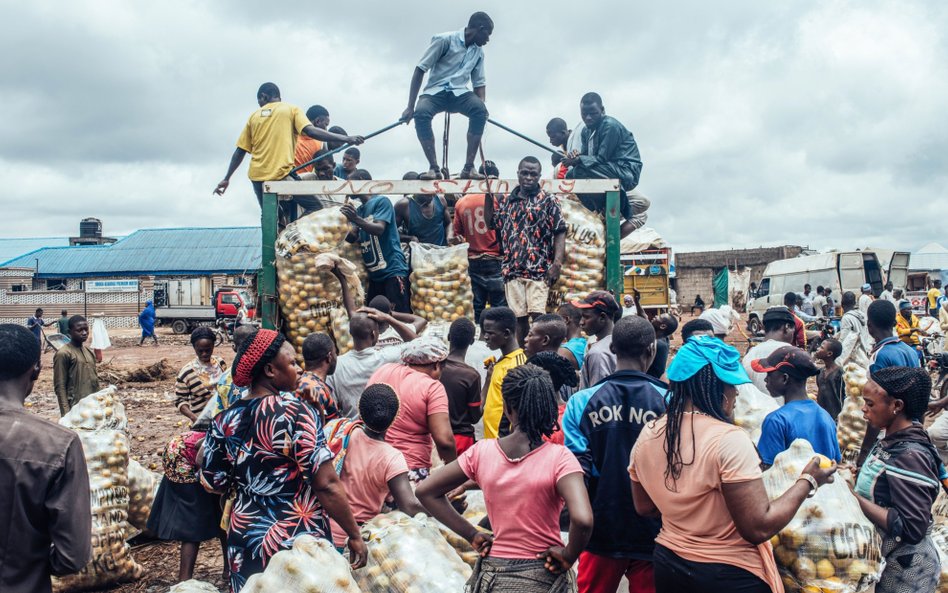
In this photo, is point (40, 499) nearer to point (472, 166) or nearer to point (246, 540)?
point (246, 540)

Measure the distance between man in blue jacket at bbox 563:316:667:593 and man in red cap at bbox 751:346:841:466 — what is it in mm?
977

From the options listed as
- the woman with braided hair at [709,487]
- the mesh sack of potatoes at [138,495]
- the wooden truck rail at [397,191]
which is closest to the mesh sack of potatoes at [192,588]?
the woman with braided hair at [709,487]

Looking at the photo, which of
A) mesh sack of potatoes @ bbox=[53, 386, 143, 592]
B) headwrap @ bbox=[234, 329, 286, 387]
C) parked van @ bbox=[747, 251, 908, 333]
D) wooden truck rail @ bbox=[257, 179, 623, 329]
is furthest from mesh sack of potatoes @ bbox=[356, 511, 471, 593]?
parked van @ bbox=[747, 251, 908, 333]

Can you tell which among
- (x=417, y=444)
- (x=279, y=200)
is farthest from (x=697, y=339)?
(x=279, y=200)

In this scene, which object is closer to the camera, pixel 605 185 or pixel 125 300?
pixel 605 185

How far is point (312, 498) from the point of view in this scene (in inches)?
103

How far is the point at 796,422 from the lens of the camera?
335 cm

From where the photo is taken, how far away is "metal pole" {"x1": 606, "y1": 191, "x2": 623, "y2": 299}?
5.64 metres

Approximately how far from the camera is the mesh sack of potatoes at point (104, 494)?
411 cm

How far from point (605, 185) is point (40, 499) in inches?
176

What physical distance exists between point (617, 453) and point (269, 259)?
3764 mm

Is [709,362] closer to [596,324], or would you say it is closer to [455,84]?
[596,324]

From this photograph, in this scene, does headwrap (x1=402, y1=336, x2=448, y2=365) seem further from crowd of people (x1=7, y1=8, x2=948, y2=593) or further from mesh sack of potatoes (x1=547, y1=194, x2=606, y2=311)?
mesh sack of potatoes (x1=547, y1=194, x2=606, y2=311)

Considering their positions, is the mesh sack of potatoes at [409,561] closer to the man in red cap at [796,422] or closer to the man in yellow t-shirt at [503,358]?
the man in yellow t-shirt at [503,358]
